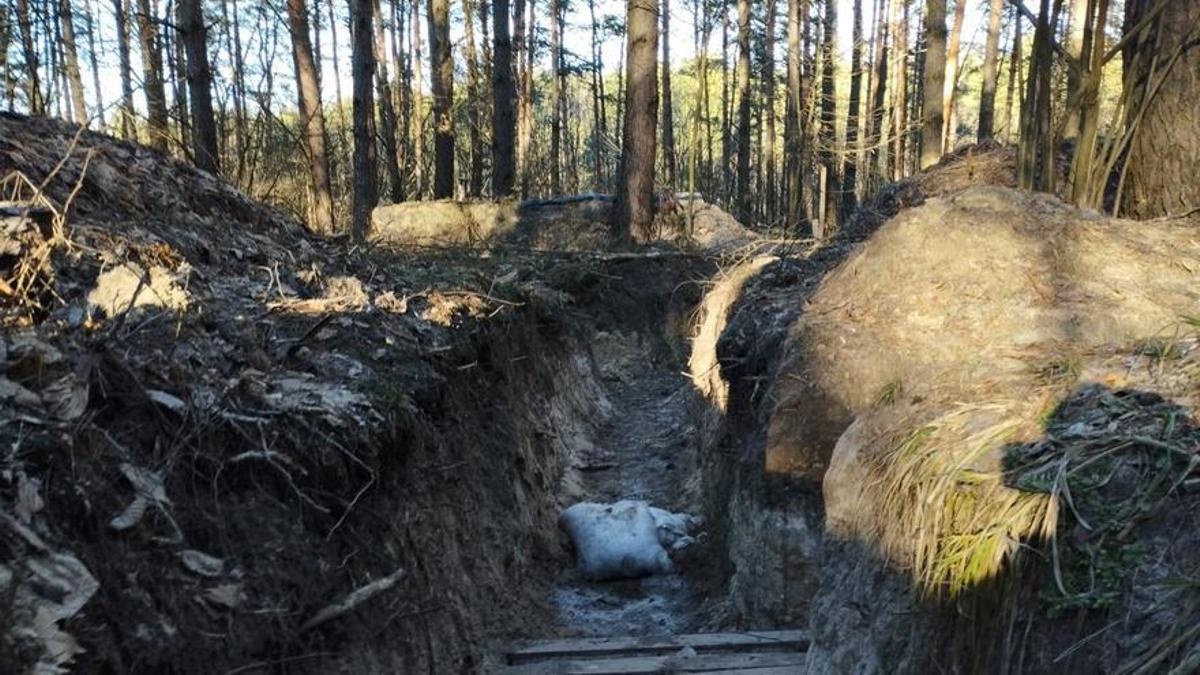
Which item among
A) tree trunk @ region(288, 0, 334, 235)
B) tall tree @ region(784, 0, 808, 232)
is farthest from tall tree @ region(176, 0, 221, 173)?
tall tree @ region(784, 0, 808, 232)

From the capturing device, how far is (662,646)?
4516 millimetres

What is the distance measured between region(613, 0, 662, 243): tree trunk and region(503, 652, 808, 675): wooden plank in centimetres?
859

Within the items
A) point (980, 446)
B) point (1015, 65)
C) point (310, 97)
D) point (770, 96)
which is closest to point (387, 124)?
point (310, 97)

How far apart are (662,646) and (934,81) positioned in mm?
9311

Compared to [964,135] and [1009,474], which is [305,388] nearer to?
[1009,474]

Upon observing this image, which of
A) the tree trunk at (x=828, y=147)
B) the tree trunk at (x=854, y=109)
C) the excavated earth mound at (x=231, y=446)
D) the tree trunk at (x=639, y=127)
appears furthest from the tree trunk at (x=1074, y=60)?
the tree trunk at (x=854, y=109)

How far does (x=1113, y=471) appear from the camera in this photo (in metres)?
2.02

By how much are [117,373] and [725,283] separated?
21.5ft

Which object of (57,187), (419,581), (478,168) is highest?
(478,168)

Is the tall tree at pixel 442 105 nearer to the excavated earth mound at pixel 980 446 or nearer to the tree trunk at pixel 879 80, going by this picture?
the excavated earth mound at pixel 980 446

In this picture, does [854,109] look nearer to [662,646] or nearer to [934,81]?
[934,81]

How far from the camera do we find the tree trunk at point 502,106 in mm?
14234

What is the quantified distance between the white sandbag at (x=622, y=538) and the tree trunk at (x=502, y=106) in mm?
8728

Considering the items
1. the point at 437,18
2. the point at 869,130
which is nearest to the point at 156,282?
the point at 437,18
